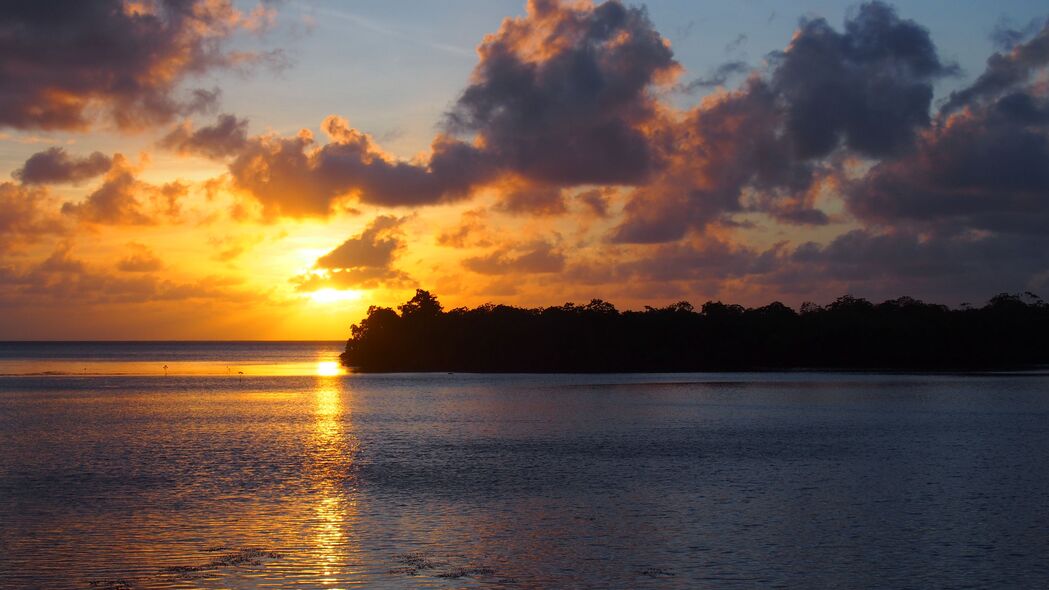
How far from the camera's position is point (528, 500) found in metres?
31.9

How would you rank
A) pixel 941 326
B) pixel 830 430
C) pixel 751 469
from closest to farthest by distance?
1. pixel 751 469
2. pixel 830 430
3. pixel 941 326

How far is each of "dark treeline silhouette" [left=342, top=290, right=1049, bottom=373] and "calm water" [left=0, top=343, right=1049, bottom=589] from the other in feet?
322

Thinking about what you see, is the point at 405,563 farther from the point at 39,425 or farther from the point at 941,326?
the point at 941,326

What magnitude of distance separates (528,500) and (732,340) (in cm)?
14293

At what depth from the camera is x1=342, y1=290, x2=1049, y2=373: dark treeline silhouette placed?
165500mm

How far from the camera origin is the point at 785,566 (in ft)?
74.0

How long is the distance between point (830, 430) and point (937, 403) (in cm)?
2644

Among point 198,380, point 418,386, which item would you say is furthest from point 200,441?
point 198,380

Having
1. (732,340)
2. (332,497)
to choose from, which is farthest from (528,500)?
(732,340)

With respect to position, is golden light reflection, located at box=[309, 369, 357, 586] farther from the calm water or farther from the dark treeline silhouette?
the dark treeline silhouette

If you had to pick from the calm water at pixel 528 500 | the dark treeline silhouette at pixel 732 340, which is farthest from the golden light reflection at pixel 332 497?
the dark treeline silhouette at pixel 732 340

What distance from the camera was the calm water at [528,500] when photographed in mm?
22078

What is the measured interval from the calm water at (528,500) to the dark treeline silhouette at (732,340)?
98285 millimetres

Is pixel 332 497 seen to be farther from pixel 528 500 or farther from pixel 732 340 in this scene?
pixel 732 340
